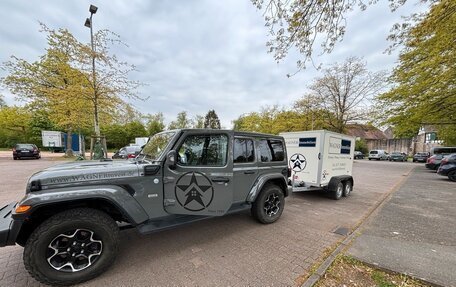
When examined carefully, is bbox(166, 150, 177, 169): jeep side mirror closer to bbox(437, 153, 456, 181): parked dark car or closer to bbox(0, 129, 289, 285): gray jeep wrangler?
bbox(0, 129, 289, 285): gray jeep wrangler

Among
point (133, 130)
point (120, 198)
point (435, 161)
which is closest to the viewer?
point (120, 198)

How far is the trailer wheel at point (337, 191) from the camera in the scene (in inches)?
242

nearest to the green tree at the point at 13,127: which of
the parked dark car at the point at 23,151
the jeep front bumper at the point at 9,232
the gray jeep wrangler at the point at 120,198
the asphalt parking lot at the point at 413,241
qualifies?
the parked dark car at the point at 23,151

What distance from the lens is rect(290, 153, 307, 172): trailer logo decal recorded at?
20.2ft

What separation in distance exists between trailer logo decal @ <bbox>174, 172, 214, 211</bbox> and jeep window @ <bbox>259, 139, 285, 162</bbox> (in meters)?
1.50

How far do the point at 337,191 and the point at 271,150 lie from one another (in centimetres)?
348

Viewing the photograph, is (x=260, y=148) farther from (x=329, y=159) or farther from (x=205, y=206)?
(x=329, y=159)

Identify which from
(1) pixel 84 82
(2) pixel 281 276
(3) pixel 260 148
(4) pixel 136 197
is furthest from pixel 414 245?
(1) pixel 84 82

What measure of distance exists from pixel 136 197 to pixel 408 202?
7.96 m

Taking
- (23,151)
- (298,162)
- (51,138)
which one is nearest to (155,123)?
(51,138)

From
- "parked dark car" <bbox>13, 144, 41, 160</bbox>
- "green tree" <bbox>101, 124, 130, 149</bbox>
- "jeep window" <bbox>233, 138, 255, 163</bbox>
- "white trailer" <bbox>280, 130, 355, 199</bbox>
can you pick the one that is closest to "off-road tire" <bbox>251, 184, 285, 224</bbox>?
"jeep window" <bbox>233, 138, 255, 163</bbox>

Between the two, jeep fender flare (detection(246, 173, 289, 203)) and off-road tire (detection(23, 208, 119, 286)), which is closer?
off-road tire (detection(23, 208, 119, 286))

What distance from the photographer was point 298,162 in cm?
629

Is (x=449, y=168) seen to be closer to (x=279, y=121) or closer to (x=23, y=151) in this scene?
(x=279, y=121)
